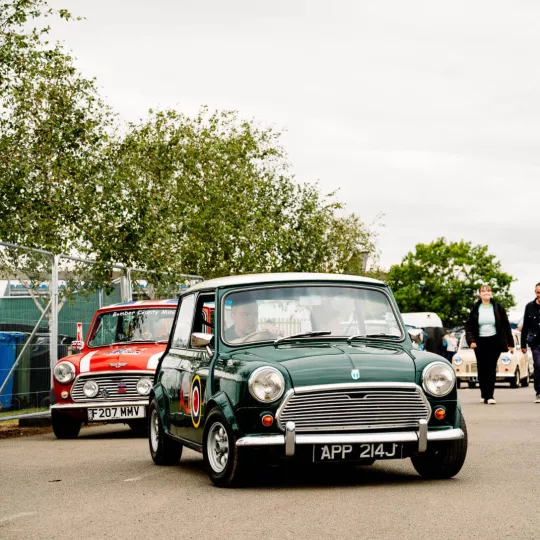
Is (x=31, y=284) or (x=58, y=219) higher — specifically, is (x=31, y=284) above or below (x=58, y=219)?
below

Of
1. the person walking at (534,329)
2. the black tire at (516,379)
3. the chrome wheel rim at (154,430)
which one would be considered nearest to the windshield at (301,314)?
the chrome wheel rim at (154,430)

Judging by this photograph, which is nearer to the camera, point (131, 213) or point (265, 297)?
point (265, 297)

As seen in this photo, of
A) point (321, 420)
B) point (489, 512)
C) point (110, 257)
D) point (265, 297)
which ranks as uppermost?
point (110, 257)

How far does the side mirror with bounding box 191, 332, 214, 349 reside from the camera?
9477 mm

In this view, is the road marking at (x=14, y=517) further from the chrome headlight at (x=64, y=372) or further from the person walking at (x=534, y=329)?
the person walking at (x=534, y=329)

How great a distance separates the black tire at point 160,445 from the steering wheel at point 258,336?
1568 millimetres

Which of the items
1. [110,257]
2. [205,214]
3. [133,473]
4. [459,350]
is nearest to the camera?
[133,473]

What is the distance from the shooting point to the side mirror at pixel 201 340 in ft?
31.1

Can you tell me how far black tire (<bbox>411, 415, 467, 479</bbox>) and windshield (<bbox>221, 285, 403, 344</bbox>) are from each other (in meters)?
→ 1.11

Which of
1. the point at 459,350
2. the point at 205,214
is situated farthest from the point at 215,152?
the point at 459,350

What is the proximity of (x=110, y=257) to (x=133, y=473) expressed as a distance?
10861 millimetres

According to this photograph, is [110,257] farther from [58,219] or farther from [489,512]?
[489,512]

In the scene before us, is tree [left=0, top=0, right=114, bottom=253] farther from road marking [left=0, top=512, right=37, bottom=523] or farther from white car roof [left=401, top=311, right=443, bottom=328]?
white car roof [left=401, top=311, right=443, bottom=328]

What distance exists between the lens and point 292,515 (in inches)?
288
